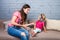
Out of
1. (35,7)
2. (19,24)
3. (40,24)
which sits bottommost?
(40,24)

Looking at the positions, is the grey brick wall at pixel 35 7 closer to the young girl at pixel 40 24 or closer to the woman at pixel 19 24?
the young girl at pixel 40 24

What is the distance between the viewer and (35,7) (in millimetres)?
4734

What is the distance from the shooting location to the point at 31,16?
4770 mm

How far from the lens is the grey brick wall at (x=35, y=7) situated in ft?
15.4

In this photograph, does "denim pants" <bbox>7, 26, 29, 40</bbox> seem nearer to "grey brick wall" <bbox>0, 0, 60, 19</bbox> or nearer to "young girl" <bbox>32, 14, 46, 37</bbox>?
"young girl" <bbox>32, 14, 46, 37</bbox>

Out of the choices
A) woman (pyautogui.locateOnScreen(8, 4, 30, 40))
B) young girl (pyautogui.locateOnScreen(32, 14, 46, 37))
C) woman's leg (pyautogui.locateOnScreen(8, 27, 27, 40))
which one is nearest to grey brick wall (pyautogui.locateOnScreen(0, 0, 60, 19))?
young girl (pyautogui.locateOnScreen(32, 14, 46, 37))

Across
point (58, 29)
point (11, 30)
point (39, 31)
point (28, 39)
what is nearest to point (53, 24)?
point (58, 29)

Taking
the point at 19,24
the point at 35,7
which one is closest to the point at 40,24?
the point at 35,7

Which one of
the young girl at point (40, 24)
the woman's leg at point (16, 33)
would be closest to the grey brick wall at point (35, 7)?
the young girl at point (40, 24)

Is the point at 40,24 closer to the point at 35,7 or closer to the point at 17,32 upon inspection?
the point at 35,7

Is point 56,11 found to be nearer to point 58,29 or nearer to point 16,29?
point 58,29

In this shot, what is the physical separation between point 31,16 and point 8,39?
123 cm

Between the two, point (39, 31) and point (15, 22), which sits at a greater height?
point (15, 22)

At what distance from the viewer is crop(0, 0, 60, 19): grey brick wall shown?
4680 millimetres
